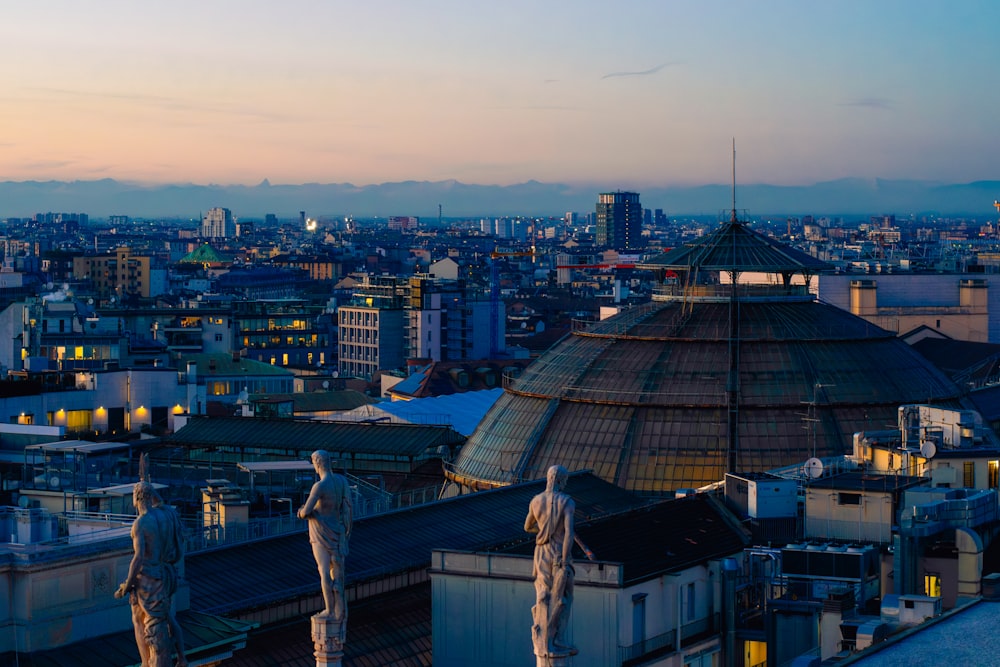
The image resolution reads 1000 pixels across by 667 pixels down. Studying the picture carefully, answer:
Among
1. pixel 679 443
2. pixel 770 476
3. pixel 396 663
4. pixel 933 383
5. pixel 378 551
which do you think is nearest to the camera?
pixel 396 663

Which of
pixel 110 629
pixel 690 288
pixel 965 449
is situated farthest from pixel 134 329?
pixel 110 629

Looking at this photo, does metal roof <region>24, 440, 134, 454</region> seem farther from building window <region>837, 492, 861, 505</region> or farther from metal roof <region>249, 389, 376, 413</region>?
metal roof <region>249, 389, 376, 413</region>

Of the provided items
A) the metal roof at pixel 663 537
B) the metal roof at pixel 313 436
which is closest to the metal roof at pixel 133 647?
the metal roof at pixel 663 537

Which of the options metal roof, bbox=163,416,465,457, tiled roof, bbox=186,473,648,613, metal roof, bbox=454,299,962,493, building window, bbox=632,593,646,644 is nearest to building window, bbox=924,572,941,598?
building window, bbox=632,593,646,644

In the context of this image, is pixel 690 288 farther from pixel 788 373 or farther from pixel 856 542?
pixel 856 542

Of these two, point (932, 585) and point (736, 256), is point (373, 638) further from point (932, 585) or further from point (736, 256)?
point (736, 256)

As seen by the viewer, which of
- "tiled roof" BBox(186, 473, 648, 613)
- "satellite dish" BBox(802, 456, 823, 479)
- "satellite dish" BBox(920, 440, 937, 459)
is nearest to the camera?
"tiled roof" BBox(186, 473, 648, 613)

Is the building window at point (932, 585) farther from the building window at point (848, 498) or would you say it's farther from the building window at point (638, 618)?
the building window at point (638, 618)
